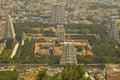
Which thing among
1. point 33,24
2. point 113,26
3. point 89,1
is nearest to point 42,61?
point 113,26

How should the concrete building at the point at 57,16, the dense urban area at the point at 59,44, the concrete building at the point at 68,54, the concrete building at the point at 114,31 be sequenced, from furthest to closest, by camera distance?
the concrete building at the point at 57,16 → the concrete building at the point at 114,31 → the concrete building at the point at 68,54 → the dense urban area at the point at 59,44

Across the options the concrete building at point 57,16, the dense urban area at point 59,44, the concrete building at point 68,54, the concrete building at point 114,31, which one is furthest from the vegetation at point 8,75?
the concrete building at point 57,16

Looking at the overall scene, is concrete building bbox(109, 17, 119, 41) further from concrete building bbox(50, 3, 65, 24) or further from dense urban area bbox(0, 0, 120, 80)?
concrete building bbox(50, 3, 65, 24)

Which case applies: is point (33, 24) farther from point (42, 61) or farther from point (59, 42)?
point (42, 61)

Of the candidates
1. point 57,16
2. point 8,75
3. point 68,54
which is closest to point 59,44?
point 68,54

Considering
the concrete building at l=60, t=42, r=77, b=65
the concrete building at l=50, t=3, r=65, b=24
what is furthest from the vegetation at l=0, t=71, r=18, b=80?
the concrete building at l=50, t=3, r=65, b=24

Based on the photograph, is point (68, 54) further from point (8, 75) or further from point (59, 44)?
point (59, 44)

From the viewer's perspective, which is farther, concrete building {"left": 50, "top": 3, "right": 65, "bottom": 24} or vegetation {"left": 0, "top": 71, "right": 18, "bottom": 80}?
concrete building {"left": 50, "top": 3, "right": 65, "bottom": 24}

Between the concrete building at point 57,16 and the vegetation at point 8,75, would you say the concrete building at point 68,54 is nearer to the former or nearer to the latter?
the vegetation at point 8,75
